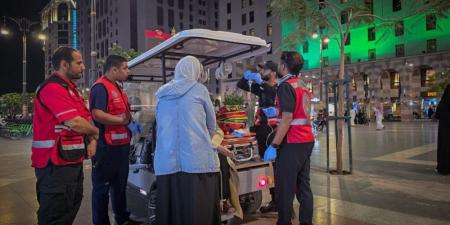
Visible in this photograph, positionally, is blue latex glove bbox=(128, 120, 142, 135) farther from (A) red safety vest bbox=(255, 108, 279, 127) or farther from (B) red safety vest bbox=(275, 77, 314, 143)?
(B) red safety vest bbox=(275, 77, 314, 143)

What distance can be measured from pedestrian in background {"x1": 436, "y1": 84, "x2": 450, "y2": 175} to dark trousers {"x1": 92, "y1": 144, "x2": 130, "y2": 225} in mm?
6997

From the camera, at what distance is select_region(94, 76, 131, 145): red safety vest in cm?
450

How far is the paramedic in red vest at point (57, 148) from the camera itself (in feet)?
10.4

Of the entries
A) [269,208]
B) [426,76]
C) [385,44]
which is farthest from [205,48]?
[426,76]

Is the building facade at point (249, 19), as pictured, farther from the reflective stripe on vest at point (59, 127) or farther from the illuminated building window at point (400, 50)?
the reflective stripe on vest at point (59, 127)

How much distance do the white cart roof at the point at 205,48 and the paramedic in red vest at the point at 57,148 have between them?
184cm

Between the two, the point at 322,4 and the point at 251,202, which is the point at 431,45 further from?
the point at 251,202

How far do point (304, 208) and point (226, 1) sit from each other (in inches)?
2740

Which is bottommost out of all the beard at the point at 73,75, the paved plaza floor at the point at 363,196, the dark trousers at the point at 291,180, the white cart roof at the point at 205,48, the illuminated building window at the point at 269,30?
the paved plaza floor at the point at 363,196

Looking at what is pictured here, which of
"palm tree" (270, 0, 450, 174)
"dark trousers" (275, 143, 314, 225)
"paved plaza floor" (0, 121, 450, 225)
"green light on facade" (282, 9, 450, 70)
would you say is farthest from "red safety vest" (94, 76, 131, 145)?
"green light on facade" (282, 9, 450, 70)

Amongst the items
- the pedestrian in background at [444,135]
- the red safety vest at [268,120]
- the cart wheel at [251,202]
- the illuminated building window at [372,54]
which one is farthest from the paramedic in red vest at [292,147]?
the illuminated building window at [372,54]

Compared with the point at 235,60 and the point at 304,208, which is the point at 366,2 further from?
the point at 304,208

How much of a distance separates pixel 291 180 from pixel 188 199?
1.52m

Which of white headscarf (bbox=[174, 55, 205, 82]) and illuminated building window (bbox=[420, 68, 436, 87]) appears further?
illuminated building window (bbox=[420, 68, 436, 87])
